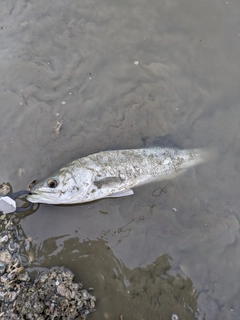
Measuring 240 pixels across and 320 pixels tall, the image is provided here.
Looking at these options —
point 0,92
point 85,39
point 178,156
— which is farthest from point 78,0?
point 178,156

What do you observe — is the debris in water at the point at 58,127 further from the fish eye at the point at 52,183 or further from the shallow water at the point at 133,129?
the fish eye at the point at 52,183

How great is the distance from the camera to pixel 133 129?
5875 millimetres

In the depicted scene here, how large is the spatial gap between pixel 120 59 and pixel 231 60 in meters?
2.57

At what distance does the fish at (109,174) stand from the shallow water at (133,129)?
0.99ft

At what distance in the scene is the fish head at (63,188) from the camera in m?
4.91

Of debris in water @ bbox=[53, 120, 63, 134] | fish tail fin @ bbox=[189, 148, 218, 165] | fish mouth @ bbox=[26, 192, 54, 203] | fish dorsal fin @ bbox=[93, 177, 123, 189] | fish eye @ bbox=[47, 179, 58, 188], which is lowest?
fish tail fin @ bbox=[189, 148, 218, 165]

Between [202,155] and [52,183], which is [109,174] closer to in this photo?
[52,183]

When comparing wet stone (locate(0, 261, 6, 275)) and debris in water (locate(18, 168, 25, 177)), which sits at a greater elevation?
debris in water (locate(18, 168, 25, 177))

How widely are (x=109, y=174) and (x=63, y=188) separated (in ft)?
2.97

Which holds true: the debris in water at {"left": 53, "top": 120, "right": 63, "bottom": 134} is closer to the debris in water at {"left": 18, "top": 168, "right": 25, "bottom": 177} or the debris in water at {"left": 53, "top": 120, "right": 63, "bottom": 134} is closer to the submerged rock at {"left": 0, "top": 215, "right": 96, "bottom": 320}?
the debris in water at {"left": 18, "top": 168, "right": 25, "bottom": 177}

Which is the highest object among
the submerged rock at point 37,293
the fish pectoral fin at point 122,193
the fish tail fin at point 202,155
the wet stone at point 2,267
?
the fish pectoral fin at point 122,193

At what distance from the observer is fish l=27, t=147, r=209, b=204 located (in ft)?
16.2

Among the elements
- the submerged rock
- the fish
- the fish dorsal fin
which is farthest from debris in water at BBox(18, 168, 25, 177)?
the fish dorsal fin

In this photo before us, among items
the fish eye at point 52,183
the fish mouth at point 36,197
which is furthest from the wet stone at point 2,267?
the fish eye at point 52,183
